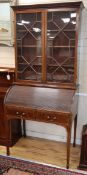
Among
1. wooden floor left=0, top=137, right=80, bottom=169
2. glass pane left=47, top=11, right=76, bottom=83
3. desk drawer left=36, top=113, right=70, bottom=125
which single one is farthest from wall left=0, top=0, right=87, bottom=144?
desk drawer left=36, top=113, right=70, bottom=125

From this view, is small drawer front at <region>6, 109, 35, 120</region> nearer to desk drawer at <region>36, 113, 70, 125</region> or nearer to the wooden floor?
desk drawer at <region>36, 113, 70, 125</region>

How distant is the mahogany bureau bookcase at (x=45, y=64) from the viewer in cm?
259

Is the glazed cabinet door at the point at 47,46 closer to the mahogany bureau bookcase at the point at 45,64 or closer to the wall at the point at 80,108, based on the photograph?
the mahogany bureau bookcase at the point at 45,64

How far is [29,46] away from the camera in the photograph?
2879mm

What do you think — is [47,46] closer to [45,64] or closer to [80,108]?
[45,64]

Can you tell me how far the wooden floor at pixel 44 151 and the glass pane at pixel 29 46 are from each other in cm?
104

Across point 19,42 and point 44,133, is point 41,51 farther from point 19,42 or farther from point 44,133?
point 44,133

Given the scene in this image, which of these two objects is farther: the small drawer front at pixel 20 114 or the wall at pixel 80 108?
the wall at pixel 80 108

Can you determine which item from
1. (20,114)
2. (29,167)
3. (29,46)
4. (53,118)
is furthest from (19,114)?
(29,46)

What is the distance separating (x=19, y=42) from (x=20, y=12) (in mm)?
372

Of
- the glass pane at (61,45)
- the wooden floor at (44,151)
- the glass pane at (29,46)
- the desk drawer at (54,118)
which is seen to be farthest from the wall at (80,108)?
the desk drawer at (54,118)

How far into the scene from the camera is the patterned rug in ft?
8.46

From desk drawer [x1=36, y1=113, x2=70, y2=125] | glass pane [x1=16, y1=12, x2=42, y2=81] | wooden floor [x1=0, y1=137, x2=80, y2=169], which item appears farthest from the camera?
wooden floor [x1=0, y1=137, x2=80, y2=169]

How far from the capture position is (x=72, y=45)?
2.67m
